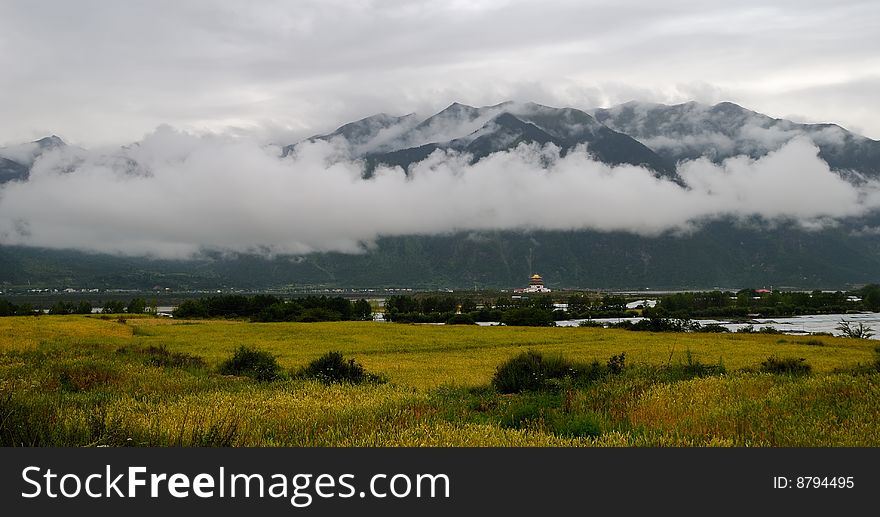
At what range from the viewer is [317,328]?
6719 centimetres

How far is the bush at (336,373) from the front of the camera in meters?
20.9

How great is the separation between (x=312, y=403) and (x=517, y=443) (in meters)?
6.65

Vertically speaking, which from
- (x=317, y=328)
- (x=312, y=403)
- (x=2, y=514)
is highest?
(x=2, y=514)

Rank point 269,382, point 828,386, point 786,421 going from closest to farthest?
point 786,421 < point 828,386 < point 269,382

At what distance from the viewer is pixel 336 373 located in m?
21.8

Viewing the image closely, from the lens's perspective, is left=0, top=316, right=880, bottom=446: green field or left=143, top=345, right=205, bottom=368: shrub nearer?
left=0, top=316, right=880, bottom=446: green field

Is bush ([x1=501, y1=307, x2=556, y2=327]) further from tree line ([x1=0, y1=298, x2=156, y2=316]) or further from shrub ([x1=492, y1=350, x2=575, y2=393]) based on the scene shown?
shrub ([x1=492, y1=350, x2=575, y2=393])

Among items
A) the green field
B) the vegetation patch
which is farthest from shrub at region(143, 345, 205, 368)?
the green field

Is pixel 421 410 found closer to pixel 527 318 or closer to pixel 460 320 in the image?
pixel 460 320

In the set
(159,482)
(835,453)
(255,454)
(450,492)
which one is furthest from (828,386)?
(159,482)

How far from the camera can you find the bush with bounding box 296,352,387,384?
68.4 feet

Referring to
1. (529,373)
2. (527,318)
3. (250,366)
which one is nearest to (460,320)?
(527,318)

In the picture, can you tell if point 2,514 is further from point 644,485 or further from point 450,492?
point 644,485

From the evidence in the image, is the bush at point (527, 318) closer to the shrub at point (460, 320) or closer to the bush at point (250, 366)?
the shrub at point (460, 320)
